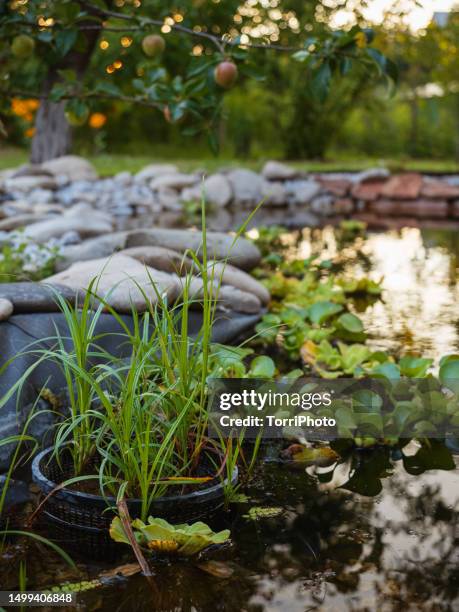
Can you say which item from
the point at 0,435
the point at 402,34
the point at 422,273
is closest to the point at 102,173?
the point at 402,34

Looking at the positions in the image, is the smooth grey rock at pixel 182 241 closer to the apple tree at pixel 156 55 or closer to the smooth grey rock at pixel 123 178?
the apple tree at pixel 156 55

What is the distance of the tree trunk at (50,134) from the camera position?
34.2ft

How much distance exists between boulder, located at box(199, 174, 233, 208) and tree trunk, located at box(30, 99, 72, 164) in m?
2.04

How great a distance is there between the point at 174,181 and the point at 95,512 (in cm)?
827

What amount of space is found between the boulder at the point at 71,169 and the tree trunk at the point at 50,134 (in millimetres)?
583

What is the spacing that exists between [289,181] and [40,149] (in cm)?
329

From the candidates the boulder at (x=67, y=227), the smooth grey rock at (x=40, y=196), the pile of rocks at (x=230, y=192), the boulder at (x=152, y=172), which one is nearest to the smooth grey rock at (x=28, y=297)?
the boulder at (x=67, y=227)

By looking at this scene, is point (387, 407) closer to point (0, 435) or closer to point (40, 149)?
point (0, 435)

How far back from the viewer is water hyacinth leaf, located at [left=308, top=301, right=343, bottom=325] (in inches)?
138

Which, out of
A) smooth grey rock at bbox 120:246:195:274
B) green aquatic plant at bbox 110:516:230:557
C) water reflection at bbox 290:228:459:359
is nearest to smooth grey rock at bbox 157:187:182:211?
water reflection at bbox 290:228:459:359

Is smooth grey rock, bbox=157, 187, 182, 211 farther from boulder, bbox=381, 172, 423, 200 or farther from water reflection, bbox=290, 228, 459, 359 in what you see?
boulder, bbox=381, 172, 423, 200

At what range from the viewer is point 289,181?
10.7 m

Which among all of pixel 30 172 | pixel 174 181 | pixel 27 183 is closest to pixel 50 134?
pixel 30 172

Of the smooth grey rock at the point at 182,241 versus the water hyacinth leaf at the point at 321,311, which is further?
the smooth grey rock at the point at 182,241
